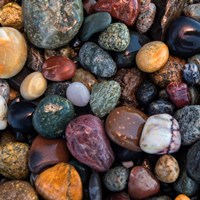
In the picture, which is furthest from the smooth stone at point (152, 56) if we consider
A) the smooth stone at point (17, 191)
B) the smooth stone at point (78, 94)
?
the smooth stone at point (17, 191)

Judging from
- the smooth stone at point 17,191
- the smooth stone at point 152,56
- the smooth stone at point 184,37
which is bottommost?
the smooth stone at point 17,191

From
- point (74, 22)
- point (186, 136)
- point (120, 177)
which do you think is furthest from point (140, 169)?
point (74, 22)

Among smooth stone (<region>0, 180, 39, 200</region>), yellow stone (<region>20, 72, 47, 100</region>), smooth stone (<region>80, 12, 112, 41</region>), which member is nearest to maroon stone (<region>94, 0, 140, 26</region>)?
smooth stone (<region>80, 12, 112, 41</region>)

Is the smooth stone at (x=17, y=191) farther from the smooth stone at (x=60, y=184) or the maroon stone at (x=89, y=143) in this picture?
the maroon stone at (x=89, y=143)

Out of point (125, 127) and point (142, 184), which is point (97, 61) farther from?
point (142, 184)

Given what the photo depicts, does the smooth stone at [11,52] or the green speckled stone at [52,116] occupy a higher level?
the smooth stone at [11,52]

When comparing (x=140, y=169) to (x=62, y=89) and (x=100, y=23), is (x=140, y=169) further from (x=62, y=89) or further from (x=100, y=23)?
(x=100, y=23)

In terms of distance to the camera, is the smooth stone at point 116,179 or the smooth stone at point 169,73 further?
the smooth stone at point 169,73
